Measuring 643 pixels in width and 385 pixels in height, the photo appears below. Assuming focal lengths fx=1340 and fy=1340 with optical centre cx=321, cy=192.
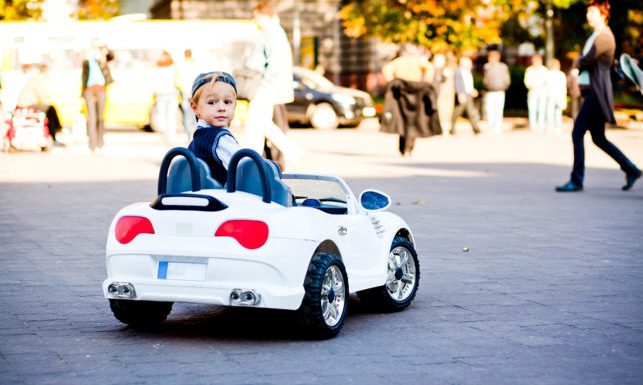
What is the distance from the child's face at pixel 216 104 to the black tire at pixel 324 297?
0.96 metres

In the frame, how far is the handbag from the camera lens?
14.2m

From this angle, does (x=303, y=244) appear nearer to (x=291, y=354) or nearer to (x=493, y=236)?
(x=291, y=354)

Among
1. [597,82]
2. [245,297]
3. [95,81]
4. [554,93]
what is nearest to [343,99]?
[554,93]

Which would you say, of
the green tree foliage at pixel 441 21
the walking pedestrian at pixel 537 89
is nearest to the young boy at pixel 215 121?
the walking pedestrian at pixel 537 89

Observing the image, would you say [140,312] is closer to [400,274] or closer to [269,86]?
[400,274]

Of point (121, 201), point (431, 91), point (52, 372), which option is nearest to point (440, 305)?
point (52, 372)

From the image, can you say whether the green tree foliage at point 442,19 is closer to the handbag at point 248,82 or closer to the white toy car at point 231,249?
the handbag at point 248,82

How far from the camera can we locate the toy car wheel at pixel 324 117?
114 ft

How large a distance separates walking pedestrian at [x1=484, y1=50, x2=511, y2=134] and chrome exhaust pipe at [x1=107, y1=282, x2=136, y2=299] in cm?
2565

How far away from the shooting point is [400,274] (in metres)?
7.43

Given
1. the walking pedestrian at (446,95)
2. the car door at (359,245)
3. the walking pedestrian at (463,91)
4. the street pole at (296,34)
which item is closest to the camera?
the car door at (359,245)

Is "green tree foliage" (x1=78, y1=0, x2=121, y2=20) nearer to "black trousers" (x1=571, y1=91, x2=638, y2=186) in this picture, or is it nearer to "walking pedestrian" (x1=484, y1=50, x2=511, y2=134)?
"walking pedestrian" (x1=484, y1=50, x2=511, y2=134)

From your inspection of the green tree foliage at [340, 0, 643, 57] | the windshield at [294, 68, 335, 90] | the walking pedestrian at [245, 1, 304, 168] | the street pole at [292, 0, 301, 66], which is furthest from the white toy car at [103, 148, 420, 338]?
the street pole at [292, 0, 301, 66]

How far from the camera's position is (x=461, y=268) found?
29.8 ft
